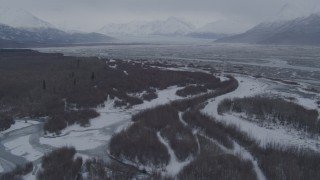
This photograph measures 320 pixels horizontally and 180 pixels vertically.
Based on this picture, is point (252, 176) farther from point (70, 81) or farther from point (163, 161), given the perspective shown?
point (70, 81)

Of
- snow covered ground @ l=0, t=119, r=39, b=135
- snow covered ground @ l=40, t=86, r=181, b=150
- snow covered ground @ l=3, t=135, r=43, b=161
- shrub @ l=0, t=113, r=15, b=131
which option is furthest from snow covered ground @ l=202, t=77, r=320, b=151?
shrub @ l=0, t=113, r=15, b=131

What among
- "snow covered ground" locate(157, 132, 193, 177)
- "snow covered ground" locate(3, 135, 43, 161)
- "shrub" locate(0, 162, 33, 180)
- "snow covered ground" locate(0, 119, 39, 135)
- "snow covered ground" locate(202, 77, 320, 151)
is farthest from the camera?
"snow covered ground" locate(0, 119, 39, 135)

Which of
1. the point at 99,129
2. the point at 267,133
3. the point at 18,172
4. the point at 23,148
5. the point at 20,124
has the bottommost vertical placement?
the point at 20,124

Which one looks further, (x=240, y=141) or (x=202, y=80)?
(x=202, y=80)

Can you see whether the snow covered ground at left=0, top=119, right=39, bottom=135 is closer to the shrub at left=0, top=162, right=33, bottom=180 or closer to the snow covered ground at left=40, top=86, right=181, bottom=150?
the snow covered ground at left=40, top=86, right=181, bottom=150

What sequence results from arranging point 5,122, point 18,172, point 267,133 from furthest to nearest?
1. point 5,122
2. point 267,133
3. point 18,172

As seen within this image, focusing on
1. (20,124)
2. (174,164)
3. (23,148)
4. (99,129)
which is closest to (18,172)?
(23,148)

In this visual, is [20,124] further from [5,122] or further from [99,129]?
[99,129]

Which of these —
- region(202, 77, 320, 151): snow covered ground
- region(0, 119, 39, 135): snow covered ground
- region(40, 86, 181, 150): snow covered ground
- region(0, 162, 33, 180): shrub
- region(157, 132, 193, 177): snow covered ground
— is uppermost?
region(202, 77, 320, 151): snow covered ground

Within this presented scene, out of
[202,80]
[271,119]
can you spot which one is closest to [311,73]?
[202,80]
